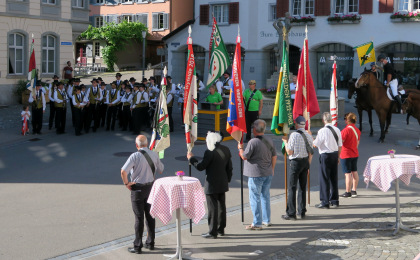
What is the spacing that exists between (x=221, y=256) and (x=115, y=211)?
3241 mm

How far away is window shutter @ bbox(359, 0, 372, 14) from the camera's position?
35188 mm

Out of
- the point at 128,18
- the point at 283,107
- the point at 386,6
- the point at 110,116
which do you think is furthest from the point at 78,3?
the point at 283,107

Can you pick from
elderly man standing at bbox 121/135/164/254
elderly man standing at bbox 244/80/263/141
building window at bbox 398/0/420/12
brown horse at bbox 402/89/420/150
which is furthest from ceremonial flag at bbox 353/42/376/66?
elderly man standing at bbox 121/135/164/254

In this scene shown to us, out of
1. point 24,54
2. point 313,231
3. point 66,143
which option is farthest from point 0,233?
point 24,54

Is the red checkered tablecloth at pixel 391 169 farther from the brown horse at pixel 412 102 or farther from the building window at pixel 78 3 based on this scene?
the building window at pixel 78 3

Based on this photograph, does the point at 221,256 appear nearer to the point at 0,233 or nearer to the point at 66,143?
the point at 0,233

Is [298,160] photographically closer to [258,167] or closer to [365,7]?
[258,167]

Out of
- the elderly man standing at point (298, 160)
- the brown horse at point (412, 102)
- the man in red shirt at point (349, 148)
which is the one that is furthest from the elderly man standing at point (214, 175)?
the brown horse at point (412, 102)

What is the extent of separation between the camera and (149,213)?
31.8 ft

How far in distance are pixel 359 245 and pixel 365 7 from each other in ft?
90.5

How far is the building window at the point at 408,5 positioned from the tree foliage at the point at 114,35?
82.3ft

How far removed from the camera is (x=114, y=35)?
2128 inches

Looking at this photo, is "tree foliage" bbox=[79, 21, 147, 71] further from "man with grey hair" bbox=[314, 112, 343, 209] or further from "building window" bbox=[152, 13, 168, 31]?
"man with grey hair" bbox=[314, 112, 343, 209]

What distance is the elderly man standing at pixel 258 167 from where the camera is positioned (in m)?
10.5
